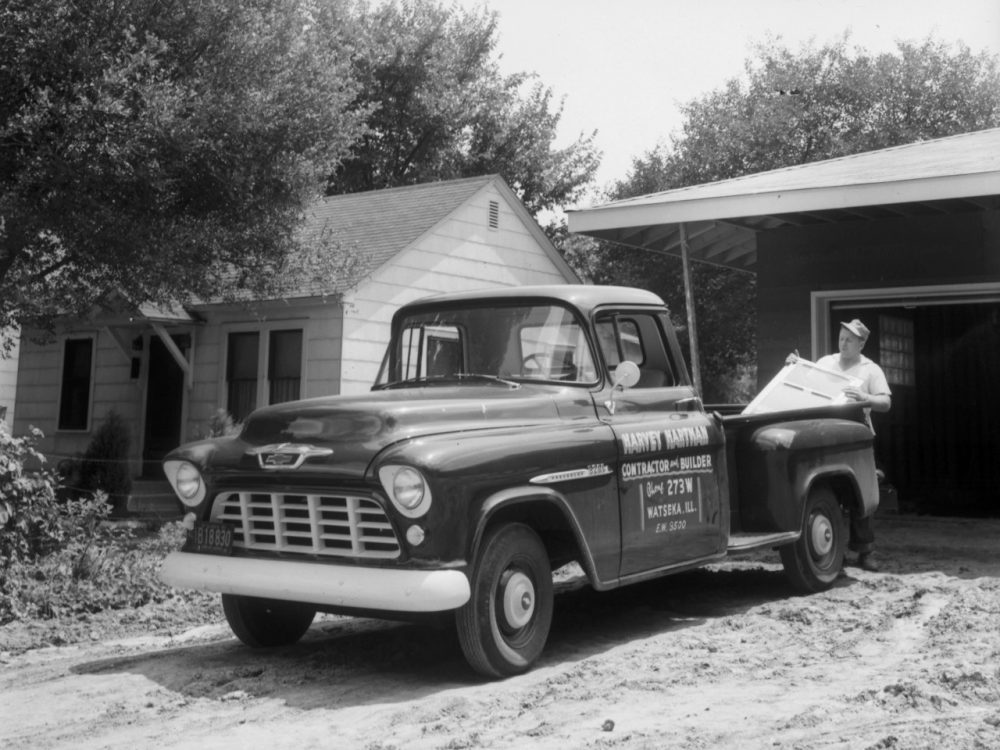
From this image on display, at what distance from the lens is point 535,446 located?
579cm

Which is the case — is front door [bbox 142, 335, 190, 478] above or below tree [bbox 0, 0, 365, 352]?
below

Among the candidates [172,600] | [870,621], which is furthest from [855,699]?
[172,600]

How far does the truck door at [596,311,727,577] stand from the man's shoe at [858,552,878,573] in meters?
2.44

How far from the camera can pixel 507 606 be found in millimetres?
5641

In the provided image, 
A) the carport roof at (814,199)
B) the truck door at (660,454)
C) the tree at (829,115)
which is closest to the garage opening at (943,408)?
the carport roof at (814,199)

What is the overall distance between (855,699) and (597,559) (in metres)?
A: 1.57

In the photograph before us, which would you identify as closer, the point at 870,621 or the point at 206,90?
the point at 870,621

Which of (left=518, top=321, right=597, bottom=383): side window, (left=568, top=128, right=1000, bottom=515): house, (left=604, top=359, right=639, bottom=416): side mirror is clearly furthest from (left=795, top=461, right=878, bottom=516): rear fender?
(left=568, top=128, right=1000, bottom=515): house

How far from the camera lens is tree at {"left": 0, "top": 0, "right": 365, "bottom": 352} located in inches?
428

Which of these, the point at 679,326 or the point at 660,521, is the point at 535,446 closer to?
the point at 660,521

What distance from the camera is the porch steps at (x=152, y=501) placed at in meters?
15.8

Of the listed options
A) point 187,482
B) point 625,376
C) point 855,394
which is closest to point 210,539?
point 187,482

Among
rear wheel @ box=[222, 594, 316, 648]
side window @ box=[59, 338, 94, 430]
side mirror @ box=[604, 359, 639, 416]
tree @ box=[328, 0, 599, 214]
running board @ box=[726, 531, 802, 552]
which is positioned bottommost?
rear wheel @ box=[222, 594, 316, 648]

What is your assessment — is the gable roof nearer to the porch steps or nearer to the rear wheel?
the porch steps
